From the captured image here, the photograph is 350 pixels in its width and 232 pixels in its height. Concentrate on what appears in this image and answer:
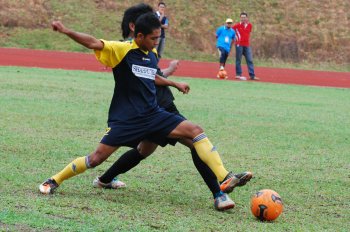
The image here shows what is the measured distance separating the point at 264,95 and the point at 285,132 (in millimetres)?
6905

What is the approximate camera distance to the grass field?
5578 millimetres

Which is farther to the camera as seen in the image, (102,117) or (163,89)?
(102,117)

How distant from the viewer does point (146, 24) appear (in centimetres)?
621

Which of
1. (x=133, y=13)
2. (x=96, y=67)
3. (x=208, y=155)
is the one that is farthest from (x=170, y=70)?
(x=96, y=67)

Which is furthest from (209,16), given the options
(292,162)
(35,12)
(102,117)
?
(292,162)

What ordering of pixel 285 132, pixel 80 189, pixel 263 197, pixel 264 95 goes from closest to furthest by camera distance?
pixel 263 197 < pixel 80 189 < pixel 285 132 < pixel 264 95

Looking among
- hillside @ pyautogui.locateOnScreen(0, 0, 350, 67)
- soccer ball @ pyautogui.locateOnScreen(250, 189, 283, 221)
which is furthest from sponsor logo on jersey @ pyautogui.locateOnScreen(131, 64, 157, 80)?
hillside @ pyautogui.locateOnScreen(0, 0, 350, 67)

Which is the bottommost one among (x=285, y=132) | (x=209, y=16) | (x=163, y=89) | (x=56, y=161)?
(x=209, y=16)

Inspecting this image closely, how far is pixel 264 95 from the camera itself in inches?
725

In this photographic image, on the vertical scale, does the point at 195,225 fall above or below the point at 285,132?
above

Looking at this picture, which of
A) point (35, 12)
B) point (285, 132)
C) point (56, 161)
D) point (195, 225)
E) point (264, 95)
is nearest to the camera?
point (195, 225)

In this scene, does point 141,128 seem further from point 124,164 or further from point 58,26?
point 58,26

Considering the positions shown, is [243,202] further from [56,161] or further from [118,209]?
[56,161]

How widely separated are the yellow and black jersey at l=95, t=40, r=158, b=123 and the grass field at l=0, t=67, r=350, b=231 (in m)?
0.76
